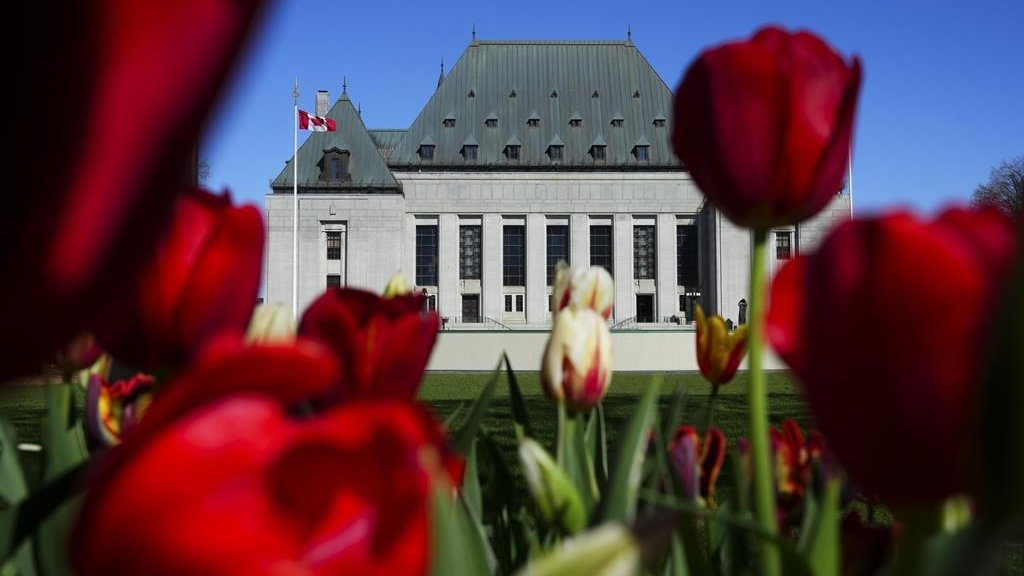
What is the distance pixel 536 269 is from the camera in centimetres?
2656

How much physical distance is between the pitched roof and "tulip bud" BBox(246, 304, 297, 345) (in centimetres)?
2642

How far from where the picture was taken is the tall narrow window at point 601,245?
26766mm

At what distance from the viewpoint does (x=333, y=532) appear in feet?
0.58

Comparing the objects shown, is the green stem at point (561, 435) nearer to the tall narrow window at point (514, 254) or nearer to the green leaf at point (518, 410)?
the green leaf at point (518, 410)

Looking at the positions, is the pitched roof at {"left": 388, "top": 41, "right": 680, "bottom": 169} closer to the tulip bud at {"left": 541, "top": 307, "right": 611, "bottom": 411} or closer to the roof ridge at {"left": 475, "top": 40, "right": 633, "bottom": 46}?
the roof ridge at {"left": 475, "top": 40, "right": 633, "bottom": 46}

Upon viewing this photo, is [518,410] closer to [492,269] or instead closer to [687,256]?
[492,269]

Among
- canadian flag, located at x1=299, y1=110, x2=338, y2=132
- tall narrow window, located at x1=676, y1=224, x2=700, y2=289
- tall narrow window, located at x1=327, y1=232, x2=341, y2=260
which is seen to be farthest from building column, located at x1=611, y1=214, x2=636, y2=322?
canadian flag, located at x1=299, y1=110, x2=338, y2=132

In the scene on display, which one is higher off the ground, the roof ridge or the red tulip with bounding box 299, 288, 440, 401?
the roof ridge

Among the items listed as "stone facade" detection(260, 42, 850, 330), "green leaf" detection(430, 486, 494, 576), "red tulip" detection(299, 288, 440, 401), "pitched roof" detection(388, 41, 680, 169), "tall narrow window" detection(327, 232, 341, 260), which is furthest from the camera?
"pitched roof" detection(388, 41, 680, 169)

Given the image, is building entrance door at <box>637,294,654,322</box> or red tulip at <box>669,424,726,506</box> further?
building entrance door at <box>637,294,654,322</box>

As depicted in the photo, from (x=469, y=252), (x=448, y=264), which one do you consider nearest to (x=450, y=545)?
(x=448, y=264)

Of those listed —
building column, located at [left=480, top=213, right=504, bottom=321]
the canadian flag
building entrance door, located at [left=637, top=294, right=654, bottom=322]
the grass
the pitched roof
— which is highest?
the pitched roof

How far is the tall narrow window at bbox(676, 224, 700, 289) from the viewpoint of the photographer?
2698cm

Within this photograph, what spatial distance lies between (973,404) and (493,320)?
85.9ft
